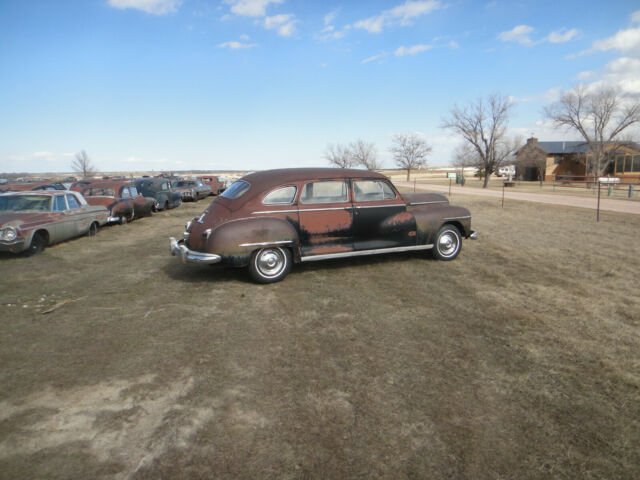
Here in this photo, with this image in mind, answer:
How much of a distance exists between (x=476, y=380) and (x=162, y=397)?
247cm

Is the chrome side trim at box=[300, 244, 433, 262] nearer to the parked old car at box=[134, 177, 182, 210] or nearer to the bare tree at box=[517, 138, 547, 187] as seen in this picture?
the parked old car at box=[134, 177, 182, 210]

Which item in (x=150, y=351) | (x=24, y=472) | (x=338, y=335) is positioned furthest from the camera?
(x=338, y=335)

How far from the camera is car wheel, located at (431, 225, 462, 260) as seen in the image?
7.26 meters

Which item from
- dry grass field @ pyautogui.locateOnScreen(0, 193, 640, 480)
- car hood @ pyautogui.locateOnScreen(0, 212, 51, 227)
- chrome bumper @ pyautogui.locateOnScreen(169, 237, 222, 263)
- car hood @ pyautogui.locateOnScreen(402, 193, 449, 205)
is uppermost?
car hood @ pyautogui.locateOnScreen(402, 193, 449, 205)

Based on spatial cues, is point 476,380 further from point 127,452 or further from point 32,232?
point 32,232

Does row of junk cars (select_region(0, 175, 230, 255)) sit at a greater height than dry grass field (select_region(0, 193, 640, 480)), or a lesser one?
greater

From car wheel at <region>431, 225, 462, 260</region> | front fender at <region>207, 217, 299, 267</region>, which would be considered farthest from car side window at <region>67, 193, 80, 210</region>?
car wheel at <region>431, 225, 462, 260</region>

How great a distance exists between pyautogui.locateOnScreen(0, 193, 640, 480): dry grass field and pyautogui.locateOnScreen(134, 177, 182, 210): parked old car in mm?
12650

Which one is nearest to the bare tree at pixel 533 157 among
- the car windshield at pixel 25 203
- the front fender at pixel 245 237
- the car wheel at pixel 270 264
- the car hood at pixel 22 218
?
the car wheel at pixel 270 264

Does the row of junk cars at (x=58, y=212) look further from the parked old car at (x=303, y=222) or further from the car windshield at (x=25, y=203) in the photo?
the parked old car at (x=303, y=222)

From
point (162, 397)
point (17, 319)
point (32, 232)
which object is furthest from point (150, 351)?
point (32, 232)

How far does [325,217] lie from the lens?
20.3ft

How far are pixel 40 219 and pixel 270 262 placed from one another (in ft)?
19.2

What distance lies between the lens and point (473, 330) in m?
4.21
